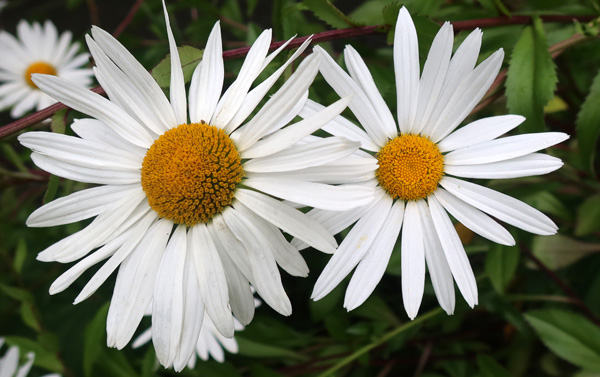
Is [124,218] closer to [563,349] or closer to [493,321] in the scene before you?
[563,349]

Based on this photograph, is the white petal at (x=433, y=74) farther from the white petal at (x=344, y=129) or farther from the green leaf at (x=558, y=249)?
the green leaf at (x=558, y=249)

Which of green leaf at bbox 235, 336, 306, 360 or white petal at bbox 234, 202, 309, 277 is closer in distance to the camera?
white petal at bbox 234, 202, 309, 277

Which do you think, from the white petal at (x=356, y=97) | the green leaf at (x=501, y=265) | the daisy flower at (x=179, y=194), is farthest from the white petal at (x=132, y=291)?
the green leaf at (x=501, y=265)

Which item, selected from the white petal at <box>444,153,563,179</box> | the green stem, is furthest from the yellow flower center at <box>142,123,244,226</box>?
the green stem

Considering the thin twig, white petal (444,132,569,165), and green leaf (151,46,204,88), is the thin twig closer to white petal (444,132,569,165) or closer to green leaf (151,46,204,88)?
white petal (444,132,569,165)

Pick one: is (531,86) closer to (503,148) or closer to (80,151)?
(503,148)

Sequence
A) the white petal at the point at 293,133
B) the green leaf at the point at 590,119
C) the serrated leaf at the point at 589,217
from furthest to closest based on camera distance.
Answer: the serrated leaf at the point at 589,217 < the green leaf at the point at 590,119 < the white petal at the point at 293,133
